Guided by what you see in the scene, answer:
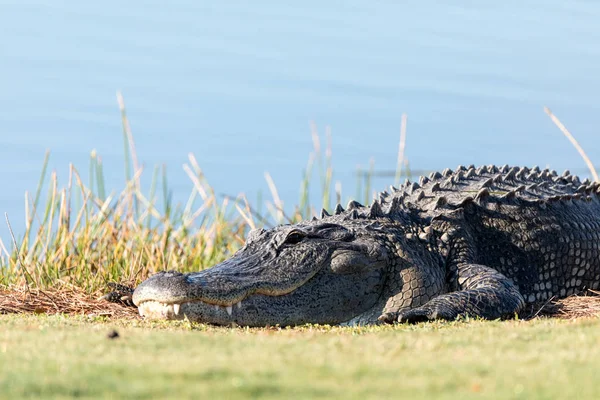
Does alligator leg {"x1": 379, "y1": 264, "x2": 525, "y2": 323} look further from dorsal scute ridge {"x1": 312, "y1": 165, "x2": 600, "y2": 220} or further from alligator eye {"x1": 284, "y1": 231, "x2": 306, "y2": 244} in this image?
alligator eye {"x1": 284, "y1": 231, "x2": 306, "y2": 244}

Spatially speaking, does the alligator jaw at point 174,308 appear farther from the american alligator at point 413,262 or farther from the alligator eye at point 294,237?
the alligator eye at point 294,237

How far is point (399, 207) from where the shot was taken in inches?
347

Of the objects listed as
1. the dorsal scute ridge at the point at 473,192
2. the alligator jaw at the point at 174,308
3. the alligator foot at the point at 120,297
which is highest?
the dorsal scute ridge at the point at 473,192

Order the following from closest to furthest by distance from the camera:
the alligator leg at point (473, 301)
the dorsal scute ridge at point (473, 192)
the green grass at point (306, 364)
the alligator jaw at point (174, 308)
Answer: the green grass at point (306, 364) → the alligator jaw at point (174, 308) → the alligator leg at point (473, 301) → the dorsal scute ridge at point (473, 192)

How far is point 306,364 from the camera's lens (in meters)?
4.46

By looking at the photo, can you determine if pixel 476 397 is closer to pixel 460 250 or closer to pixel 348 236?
pixel 348 236

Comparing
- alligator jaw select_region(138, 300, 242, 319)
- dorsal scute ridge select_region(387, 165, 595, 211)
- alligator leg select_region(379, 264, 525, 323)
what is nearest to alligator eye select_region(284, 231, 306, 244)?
alligator jaw select_region(138, 300, 242, 319)

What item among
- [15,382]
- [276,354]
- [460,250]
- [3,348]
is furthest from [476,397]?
[460,250]

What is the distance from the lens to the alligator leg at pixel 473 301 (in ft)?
23.8

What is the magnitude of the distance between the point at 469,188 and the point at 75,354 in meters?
5.63

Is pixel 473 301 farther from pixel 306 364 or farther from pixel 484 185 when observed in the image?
pixel 306 364

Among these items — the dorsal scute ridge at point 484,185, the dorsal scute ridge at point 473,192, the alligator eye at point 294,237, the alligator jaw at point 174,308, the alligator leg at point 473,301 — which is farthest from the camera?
the dorsal scute ridge at point 484,185

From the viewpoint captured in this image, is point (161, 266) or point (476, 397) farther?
point (161, 266)

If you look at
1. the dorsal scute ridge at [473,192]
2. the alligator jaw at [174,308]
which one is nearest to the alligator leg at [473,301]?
the dorsal scute ridge at [473,192]
